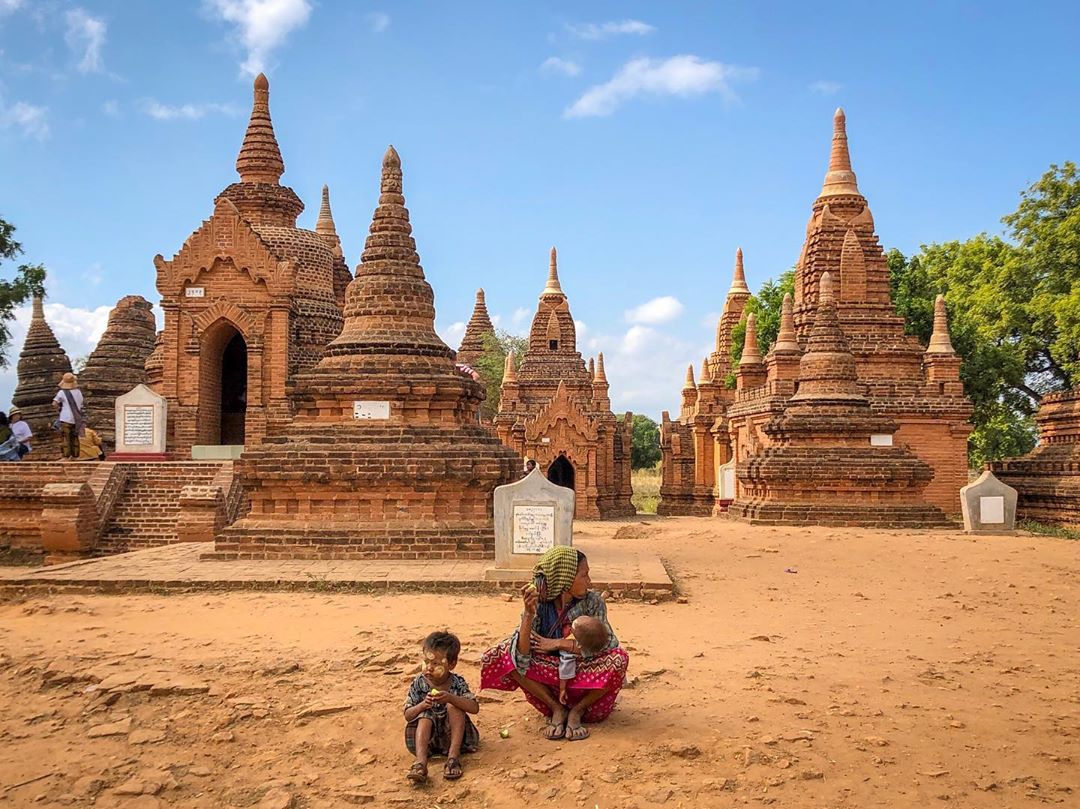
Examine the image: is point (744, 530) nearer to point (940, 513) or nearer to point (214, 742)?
point (940, 513)

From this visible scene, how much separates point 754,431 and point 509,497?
1615cm

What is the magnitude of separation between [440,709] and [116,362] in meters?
24.8

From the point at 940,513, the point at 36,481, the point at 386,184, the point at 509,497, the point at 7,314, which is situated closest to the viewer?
the point at 509,497

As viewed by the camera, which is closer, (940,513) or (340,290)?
(940,513)

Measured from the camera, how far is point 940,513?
21.1m

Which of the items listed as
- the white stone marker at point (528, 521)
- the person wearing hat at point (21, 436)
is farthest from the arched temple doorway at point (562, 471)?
the white stone marker at point (528, 521)

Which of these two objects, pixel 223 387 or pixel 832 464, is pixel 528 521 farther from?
pixel 223 387

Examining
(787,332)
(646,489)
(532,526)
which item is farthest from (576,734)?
(646,489)

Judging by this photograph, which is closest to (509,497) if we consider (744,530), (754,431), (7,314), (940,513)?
(744,530)

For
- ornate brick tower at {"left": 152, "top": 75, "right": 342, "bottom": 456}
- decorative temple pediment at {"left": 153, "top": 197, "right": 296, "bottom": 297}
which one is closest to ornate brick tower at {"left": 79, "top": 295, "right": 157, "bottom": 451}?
ornate brick tower at {"left": 152, "top": 75, "right": 342, "bottom": 456}

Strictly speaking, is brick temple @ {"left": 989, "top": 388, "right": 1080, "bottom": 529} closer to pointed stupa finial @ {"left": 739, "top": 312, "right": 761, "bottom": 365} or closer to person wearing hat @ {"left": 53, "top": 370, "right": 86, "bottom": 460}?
pointed stupa finial @ {"left": 739, "top": 312, "right": 761, "bottom": 365}

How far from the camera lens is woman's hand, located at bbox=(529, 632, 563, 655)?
18.6 ft

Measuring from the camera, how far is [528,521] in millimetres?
11312

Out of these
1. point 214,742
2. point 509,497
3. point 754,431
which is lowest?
point 214,742
